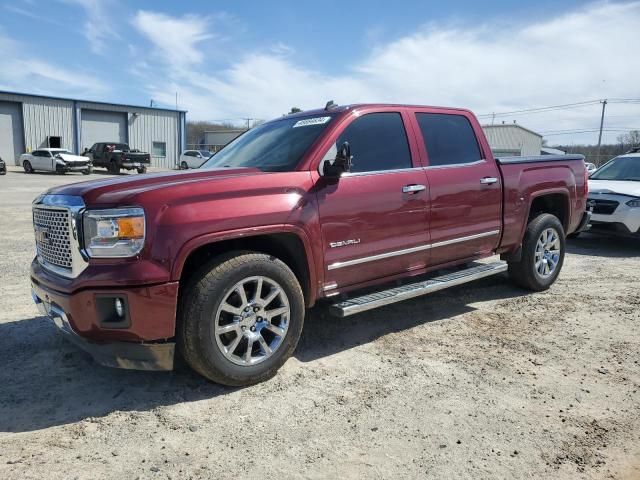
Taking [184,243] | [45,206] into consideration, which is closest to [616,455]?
[184,243]

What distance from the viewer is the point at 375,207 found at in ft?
13.4

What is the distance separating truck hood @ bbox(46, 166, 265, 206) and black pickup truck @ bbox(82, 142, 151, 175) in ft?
103

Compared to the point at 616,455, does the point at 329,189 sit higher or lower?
higher

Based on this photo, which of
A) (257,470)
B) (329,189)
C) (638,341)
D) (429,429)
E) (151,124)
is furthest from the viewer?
(151,124)

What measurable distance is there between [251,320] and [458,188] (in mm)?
2399

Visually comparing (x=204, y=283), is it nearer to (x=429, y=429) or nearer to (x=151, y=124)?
(x=429, y=429)

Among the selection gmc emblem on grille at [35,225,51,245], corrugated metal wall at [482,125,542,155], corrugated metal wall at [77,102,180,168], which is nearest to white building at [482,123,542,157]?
corrugated metal wall at [482,125,542,155]

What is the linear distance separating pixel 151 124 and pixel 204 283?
148 ft

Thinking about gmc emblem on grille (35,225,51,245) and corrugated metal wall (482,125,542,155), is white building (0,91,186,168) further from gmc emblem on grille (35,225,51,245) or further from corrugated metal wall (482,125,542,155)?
corrugated metal wall (482,125,542,155)

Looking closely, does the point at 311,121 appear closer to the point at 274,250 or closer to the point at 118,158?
the point at 274,250

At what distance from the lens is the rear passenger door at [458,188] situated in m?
4.64

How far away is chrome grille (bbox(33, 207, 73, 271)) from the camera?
10.8ft

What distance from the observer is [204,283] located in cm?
326

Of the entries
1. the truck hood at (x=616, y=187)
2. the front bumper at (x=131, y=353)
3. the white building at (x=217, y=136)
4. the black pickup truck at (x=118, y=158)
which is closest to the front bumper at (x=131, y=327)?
the front bumper at (x=131, y=353)
